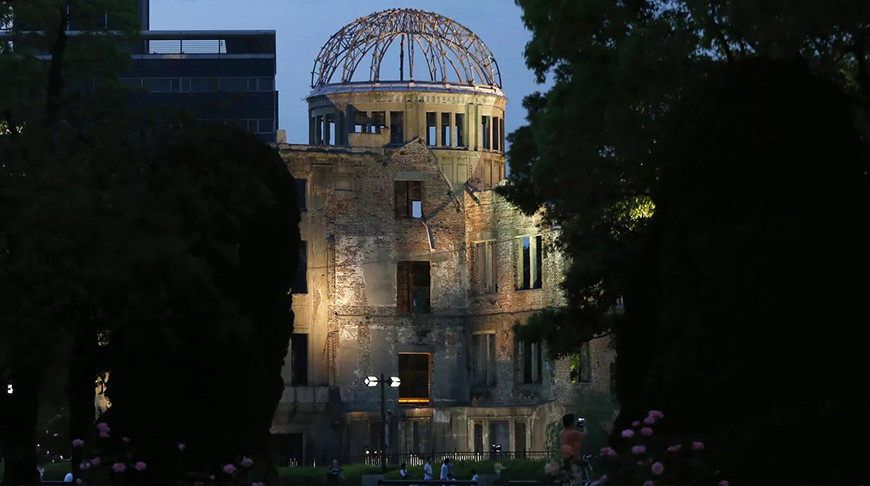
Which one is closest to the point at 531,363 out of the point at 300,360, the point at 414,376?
the point at 414,376

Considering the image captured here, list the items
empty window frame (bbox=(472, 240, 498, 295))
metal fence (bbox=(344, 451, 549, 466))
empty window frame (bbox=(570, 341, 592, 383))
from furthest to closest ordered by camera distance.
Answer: empty window frame (bbox=(472, 240, 498, 295)) < empty window frame (bbox=(570, 341, 592, 383)) < metal fence (bbox=(344, 451, 549, 466))

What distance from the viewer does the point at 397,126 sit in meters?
72.4

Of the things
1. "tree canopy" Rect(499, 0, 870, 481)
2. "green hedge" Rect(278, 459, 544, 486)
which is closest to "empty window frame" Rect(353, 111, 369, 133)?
"green hedge" Rect(278, 459, 544, 486)

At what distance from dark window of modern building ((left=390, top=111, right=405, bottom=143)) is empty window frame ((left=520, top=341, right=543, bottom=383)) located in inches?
429

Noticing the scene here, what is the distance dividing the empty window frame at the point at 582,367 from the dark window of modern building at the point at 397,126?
12511 millimetres

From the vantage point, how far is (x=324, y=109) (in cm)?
7206

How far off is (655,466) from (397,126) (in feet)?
181

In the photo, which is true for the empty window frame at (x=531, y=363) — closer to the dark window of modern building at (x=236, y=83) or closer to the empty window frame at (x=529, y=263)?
the empty window frame at (x=529, y=263)

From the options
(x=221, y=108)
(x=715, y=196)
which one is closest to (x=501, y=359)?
(x=221, y=108)

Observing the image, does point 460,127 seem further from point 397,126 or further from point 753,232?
point 753,232

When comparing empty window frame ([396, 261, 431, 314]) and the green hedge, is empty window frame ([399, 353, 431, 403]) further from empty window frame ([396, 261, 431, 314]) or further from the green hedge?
the green hedge

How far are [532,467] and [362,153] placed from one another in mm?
20442

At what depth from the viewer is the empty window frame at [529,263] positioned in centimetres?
6391

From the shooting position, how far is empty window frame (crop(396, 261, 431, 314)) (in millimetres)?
67875
